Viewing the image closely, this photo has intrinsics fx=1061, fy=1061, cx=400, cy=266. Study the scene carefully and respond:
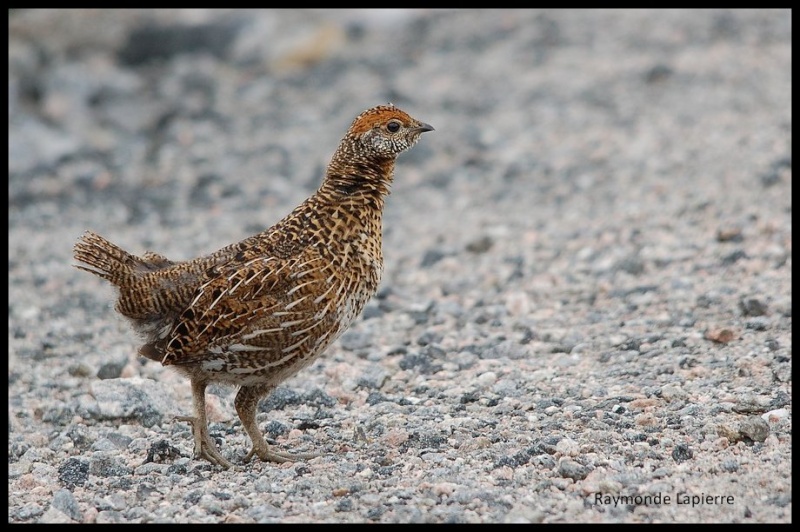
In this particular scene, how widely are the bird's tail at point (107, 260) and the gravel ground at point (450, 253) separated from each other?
1.08m

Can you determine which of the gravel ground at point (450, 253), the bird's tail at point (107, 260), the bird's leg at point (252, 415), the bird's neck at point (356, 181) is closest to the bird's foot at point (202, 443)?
the gravel ground at point (450, 253)

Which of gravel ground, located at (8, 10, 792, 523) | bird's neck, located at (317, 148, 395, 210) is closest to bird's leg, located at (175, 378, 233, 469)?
gravel ground, located at (8, 10, 792, 523)

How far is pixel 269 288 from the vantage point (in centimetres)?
652

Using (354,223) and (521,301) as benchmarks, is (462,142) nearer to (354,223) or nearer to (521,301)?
(521,301)

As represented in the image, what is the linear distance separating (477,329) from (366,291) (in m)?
2.47

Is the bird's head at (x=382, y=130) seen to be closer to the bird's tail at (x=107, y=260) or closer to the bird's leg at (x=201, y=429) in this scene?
the bird's tail at (x=107, y=260)

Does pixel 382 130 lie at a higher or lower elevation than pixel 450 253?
higher

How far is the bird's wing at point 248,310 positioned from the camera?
648 centimetres

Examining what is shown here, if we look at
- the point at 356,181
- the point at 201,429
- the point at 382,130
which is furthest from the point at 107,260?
the point at 382,130

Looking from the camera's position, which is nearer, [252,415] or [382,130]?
[252,415]

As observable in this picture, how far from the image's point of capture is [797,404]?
6.55m

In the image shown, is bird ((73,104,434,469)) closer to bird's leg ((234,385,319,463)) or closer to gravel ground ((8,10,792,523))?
bird's leg ((234,385,319,463))

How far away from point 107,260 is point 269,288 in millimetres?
1188

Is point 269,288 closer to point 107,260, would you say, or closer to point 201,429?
point 201,429
